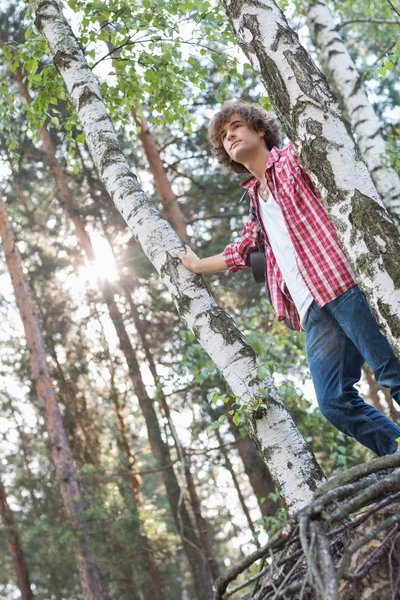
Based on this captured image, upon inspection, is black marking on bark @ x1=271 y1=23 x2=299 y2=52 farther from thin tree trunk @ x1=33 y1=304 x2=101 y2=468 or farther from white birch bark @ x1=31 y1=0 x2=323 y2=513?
thin tree trunk @ x1=33 y1=304 x2=101 y2=468

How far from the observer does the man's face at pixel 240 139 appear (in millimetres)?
3061

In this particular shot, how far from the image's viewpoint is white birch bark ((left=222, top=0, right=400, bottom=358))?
2018mm

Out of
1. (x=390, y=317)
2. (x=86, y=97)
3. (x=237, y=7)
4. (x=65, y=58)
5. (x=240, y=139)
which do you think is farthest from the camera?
(x=65, y=58)

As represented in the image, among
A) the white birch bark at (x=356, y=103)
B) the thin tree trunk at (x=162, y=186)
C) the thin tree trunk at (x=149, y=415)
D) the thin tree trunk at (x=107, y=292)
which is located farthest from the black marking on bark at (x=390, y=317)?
the thin tree trunk at (x=107, y=292)

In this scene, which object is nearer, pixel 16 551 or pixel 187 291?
pixel 187 291

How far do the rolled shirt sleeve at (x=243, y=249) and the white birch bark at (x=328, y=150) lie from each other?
0.89 m

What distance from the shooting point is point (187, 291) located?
2807 millimetres

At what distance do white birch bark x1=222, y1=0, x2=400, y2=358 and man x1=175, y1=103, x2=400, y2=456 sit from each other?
1.33 feet

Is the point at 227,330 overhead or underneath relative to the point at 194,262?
underneath

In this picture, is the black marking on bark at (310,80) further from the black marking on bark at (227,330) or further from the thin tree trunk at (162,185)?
the thin tree trunk at (162,185)

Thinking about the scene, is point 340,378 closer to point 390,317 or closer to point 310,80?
point 390,317

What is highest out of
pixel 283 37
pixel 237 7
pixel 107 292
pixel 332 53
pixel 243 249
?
pixel 107 292

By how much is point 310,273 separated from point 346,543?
1256mm

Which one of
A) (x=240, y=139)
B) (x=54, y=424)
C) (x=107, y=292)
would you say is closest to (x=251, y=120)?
(x=240, y=139)
